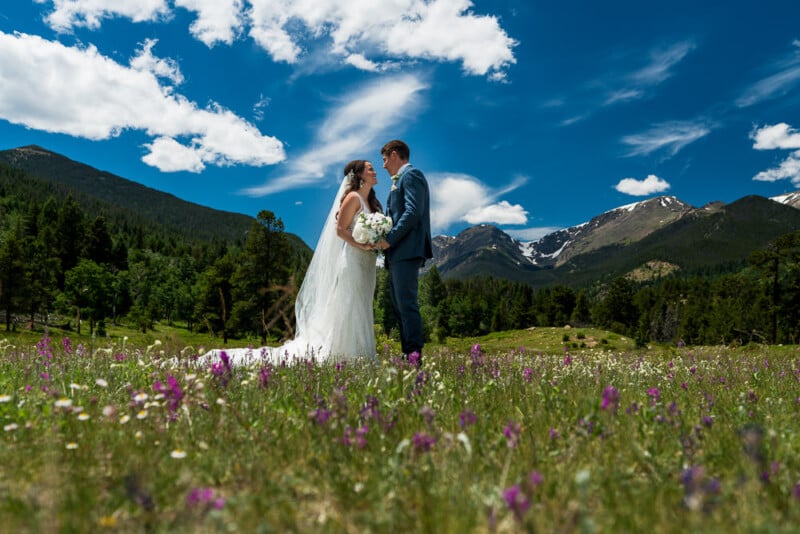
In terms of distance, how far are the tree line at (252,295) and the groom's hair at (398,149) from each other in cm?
301

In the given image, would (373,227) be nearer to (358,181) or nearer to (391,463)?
(358,181)

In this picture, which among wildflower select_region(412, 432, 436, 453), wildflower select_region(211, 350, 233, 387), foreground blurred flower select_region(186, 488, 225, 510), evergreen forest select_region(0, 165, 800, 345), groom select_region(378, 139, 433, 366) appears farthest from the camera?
evergreen forest select_region(0, 165, 800, 345)

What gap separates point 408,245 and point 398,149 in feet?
5.78

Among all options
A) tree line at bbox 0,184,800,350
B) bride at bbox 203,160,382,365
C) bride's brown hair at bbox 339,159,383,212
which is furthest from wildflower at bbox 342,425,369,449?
bride's brown hair at bbox 339,159,383,212

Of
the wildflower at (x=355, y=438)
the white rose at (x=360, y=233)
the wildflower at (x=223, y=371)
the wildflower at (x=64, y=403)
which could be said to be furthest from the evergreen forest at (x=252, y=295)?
the wildflower at (x=355, y=438)

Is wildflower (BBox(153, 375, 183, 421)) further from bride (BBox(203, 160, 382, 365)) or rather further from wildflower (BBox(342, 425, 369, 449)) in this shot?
bride (BBox(203, 160, 382, 365))

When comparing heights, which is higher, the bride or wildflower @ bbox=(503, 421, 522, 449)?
the bride

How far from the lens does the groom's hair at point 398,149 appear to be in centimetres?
857

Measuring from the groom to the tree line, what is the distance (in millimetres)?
1872

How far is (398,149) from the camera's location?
857 cm

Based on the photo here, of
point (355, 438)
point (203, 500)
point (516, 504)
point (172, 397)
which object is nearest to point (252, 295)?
point (172, 397)

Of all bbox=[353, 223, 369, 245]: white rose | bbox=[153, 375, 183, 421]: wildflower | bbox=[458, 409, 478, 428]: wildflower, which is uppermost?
bbox=[353, 223, 369, 245]: white rose

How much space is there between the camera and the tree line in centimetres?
5328

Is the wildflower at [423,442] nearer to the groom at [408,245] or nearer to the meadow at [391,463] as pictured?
the meadow at [391,463]
